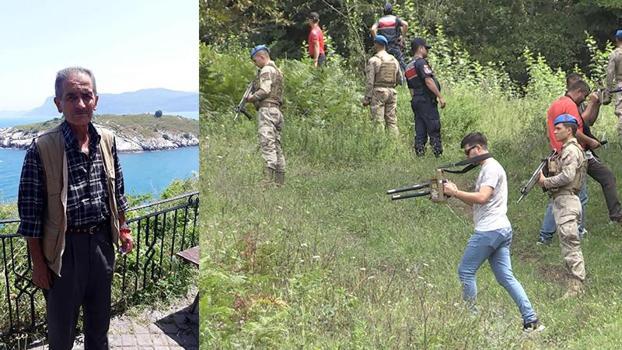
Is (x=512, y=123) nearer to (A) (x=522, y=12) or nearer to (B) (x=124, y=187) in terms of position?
(A) (x=522, y=12)

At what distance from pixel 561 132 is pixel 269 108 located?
3.97ft

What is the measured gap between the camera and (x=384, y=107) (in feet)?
9.04

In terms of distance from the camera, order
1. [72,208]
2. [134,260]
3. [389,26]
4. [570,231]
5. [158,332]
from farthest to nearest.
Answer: [134,260]
[158,332]
[570,231]
[389,26]
[72,208]

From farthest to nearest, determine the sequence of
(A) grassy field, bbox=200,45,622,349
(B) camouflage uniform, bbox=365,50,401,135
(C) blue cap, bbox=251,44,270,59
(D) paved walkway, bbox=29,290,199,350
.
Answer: (D) paved walkway, bbox=29,290,199,350
(B) camouflage uniform, bbox=365,50,401,135
(A) grassy field, bbox=200,45,622,349
(C) blue cap, bbox=251,44,270,59

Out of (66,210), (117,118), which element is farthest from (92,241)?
(117,118)

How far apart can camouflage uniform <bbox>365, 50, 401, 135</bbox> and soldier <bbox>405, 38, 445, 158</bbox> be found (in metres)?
0.09

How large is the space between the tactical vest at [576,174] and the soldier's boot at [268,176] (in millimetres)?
1125

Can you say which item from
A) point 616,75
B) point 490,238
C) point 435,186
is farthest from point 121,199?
point 616,75

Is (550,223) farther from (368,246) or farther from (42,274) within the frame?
(42,274)

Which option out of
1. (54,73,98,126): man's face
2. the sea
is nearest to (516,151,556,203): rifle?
the sea

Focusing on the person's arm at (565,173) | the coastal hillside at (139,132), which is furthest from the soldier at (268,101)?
the person's arm at (565,173)

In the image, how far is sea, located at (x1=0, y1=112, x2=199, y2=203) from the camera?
9.13 feet

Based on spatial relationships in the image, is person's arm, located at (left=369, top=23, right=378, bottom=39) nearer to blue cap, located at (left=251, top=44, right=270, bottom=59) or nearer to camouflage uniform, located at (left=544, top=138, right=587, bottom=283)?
blue cap, located at (left=251, top=44, right=270, bottom=59)

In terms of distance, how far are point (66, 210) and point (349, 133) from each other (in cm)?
101
